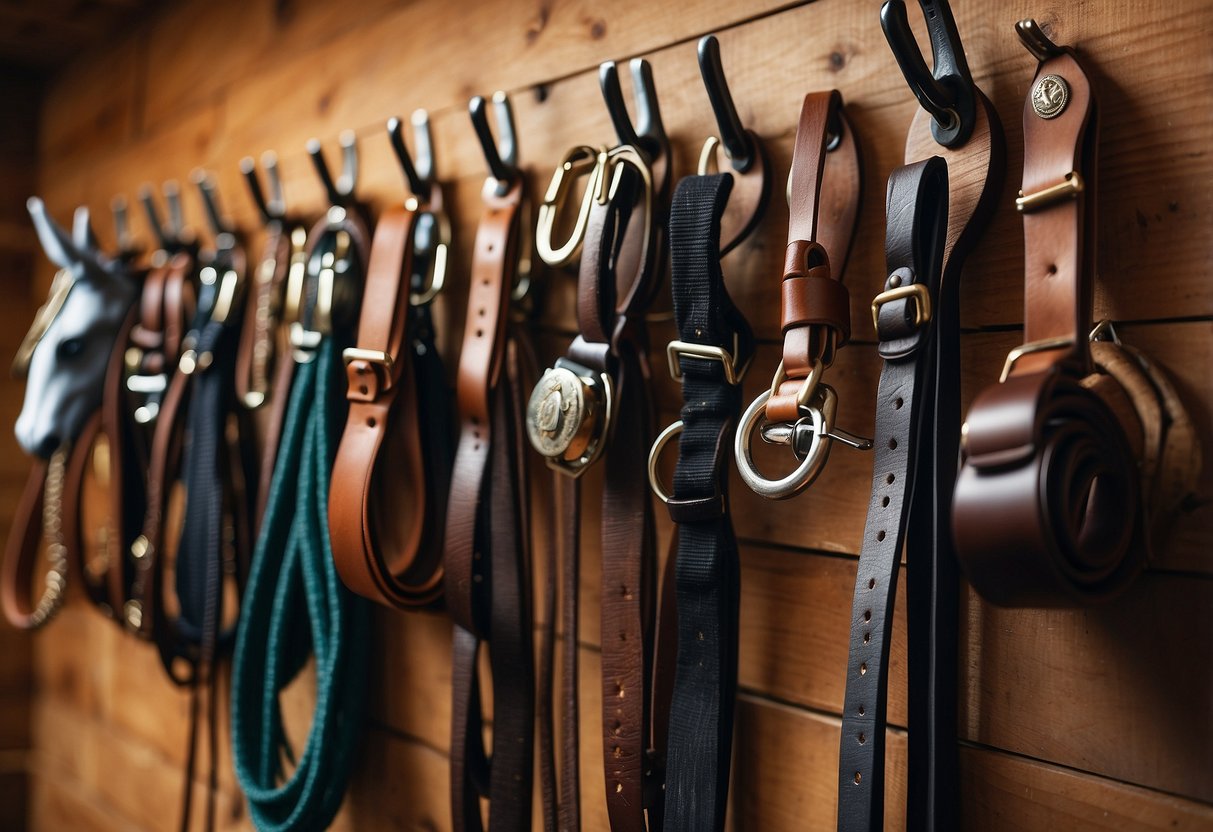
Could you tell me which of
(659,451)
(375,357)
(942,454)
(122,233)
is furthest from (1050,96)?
(122,233)

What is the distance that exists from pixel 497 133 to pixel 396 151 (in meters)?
0.13

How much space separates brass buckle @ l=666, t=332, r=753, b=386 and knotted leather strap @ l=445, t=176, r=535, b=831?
0.26 metres

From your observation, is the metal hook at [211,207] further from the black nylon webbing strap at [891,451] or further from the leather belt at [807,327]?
the black nylon webbing strap at [891,451]

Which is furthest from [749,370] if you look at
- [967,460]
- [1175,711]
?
[1175,711]

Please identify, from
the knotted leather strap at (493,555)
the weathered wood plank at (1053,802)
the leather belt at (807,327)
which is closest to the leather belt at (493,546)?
the knotted leather strap at (493,555)

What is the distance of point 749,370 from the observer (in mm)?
975

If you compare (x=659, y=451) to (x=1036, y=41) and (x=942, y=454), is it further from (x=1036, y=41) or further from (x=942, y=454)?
(x=1036, y=41)

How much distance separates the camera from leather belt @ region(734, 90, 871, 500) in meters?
0.79

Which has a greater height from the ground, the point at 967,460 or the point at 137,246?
the point at 137,246

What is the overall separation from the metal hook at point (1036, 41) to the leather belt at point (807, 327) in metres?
0.17

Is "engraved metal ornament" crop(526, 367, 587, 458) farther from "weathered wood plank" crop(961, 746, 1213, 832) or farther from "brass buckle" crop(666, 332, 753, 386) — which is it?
"weathered wood plank" crop(961, 746, 1213, 832)

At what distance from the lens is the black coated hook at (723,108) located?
91cm

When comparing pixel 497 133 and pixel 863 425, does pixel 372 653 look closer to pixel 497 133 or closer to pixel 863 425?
pixel 497 133

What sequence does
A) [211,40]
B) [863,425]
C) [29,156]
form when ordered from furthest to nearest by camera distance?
[29,156]
[211,40]
[863,425]
